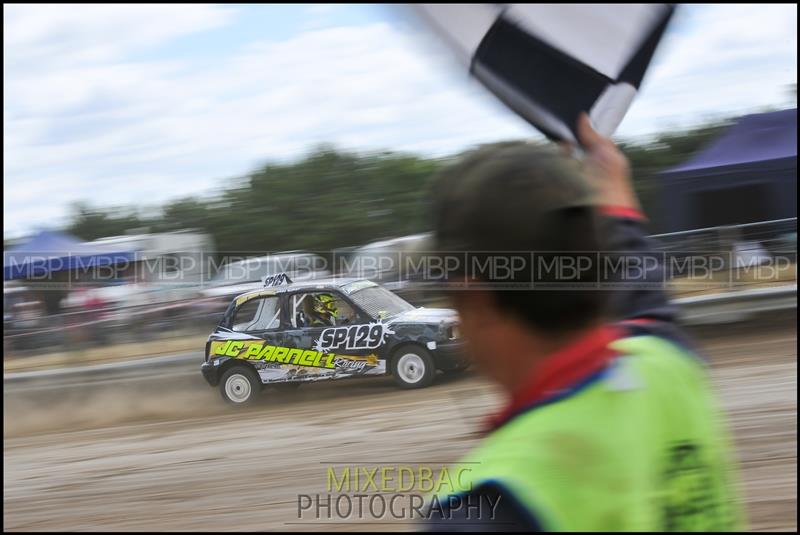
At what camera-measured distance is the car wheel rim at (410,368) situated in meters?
9.15

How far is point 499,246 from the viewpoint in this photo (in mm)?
1010

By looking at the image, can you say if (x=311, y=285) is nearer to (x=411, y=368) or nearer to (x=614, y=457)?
(x=411, y=368)

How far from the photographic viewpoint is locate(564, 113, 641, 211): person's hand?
130 centimetres

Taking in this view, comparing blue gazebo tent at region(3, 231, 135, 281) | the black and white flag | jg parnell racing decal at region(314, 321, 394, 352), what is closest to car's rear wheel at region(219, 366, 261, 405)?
jg parnell racing decal at region(314, 321, 394, 352)

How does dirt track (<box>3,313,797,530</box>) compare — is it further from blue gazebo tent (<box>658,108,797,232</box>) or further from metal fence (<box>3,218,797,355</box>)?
blue gazebo tent (<box>658,108,797,232</box>)

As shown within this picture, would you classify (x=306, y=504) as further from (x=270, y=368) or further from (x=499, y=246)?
(x=499, y=246)

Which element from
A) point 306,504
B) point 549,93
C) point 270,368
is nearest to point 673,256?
point 270,368

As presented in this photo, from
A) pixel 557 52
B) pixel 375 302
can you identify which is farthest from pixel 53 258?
pixel 557 52

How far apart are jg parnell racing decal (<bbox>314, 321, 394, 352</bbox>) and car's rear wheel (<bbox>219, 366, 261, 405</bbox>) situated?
792 mm

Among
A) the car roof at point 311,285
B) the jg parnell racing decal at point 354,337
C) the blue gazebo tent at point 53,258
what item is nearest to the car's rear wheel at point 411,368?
the jg parnell racing decal at point 354,337

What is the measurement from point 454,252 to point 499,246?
0.07 meters

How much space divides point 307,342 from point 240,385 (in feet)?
3.11

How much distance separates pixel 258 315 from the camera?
29.5 feet

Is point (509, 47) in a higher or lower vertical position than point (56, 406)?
higher
